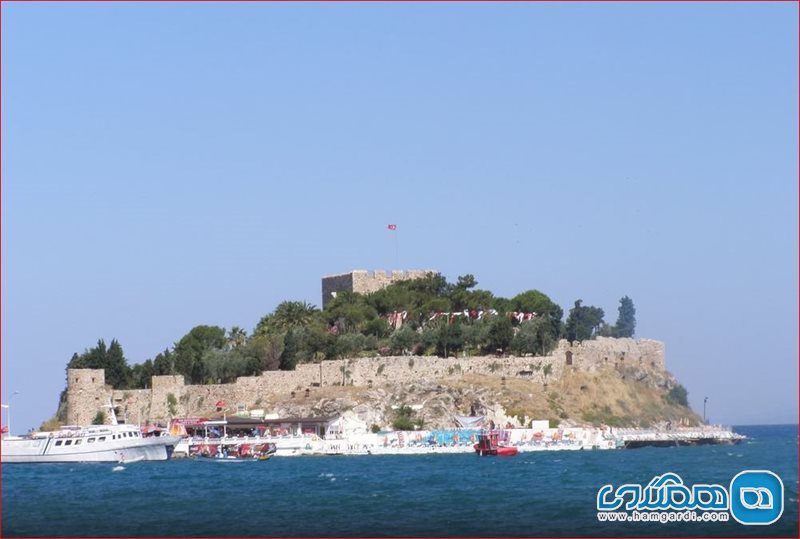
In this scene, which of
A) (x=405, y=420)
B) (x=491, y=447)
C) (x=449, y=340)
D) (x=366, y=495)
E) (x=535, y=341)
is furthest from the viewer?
(x=449, y=340)

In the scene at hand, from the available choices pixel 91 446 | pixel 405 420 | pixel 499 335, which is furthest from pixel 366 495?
pixel 499 335

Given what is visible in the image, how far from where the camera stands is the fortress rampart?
86.0 meters

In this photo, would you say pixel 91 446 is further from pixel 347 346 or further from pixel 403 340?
pixel 403 340

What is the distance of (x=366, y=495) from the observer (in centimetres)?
5291

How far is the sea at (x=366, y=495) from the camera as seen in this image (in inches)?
1690

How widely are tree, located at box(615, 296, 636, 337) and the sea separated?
19463 mm

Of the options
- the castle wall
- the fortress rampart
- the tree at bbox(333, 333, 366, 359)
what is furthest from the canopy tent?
the castle wall

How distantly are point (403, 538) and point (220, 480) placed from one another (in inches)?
873

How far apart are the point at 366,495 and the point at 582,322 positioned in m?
42.6

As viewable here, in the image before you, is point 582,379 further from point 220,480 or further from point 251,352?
point 220,480

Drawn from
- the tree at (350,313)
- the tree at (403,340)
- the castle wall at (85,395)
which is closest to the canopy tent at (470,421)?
the tree at (403,340)

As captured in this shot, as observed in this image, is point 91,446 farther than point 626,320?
No

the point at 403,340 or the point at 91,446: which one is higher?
the point at 403,340

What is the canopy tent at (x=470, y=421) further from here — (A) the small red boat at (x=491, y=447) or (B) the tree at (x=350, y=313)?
(B) the tree at (x=350, y=313)
